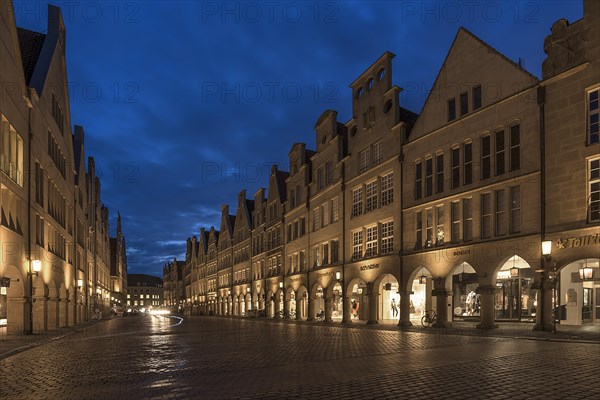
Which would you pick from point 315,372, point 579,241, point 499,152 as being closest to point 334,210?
point 499,152

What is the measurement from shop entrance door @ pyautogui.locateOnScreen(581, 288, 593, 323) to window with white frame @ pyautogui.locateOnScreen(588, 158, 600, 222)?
9.09 m

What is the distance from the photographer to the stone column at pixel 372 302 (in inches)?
1561

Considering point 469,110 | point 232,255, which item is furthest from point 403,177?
point 232,255

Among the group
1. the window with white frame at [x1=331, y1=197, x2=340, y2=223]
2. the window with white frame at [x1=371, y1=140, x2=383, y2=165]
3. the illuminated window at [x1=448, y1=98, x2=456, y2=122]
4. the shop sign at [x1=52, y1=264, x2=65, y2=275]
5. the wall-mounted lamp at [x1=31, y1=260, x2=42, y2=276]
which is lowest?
the shop sign at [x1=52, y1=264, x2=65, y2=275]

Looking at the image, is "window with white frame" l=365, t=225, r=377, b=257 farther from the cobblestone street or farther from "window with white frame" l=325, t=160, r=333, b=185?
the cobblestone street

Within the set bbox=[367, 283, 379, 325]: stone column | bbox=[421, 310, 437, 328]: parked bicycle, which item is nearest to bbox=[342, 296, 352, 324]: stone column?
bbox=[367, 283, 379, 325]: stone column

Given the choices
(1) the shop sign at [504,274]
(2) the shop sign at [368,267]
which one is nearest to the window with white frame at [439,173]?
(1) the shop sign at [504,274]

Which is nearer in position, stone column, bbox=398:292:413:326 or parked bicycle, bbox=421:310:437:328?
parked bicycle, bbox=421:310:437:328

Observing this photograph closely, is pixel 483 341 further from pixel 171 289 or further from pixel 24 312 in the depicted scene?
pixel 171 289

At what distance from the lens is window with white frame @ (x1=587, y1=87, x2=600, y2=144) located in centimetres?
2461

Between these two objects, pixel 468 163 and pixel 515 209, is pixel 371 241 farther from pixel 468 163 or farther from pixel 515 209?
pixel 515 209

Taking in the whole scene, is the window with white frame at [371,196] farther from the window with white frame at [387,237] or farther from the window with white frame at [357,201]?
the window with white frame at [387,237]

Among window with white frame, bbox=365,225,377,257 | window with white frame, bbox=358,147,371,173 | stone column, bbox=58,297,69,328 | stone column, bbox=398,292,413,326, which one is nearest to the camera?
stone column, bbox=398,292,413,326

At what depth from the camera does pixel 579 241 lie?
960 inches
